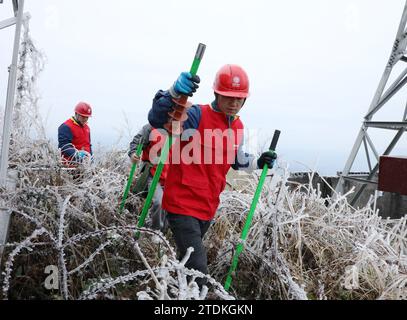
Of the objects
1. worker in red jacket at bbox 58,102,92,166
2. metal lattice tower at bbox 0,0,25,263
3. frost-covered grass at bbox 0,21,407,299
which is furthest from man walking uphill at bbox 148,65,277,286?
worker in red jacket at bbox 58,102,92,166


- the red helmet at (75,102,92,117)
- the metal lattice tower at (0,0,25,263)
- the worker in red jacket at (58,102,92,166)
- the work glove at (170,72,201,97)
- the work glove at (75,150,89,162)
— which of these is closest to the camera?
the work glove at (170,72,201,97)

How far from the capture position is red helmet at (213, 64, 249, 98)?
300 centimetres

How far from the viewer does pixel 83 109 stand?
266 inches

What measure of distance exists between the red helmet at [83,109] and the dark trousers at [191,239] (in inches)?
170

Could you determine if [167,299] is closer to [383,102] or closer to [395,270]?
[395,270]

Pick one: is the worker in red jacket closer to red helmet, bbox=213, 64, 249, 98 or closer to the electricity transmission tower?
the electricity transmission tower

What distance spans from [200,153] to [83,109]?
14.2 ft

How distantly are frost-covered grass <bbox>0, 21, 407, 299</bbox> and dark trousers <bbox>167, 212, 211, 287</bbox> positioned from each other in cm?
11

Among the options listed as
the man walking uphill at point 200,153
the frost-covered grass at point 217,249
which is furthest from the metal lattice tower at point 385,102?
the man walking uphill at point 200,153

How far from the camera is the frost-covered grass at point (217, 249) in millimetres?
2740

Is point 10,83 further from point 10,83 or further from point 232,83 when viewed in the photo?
point 232,83

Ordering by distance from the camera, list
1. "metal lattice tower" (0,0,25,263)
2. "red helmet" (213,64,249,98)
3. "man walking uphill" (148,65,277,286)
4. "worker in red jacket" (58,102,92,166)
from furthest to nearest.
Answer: "worker in red jacket" (58,102,92,166) → "metal lattice tower" (0,0,25,263) → "red helmet" (213,64,249,98) → "man walking uphill" (148,65,277,286)

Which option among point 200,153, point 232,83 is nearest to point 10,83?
point 200,153

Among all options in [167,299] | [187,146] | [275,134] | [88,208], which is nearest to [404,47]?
[275,134]
